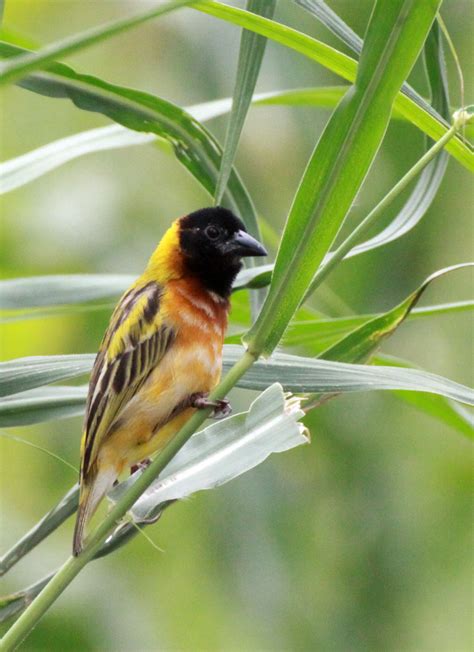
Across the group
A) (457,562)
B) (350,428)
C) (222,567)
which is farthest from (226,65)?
(457,562)

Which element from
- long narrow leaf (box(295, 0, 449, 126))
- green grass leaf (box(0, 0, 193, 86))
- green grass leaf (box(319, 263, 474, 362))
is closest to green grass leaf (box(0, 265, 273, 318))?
green grass leaf (box(319, 263, 474, 362))

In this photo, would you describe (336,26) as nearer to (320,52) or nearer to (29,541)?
(320,52)

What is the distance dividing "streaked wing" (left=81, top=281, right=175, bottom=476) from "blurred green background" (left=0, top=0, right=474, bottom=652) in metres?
1.24

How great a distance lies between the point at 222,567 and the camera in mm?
3914

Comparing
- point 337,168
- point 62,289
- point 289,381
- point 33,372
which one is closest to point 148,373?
point 62,289

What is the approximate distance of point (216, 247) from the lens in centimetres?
258

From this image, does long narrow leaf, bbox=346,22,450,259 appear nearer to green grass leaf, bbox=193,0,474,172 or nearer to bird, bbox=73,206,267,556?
green grass leaf, bbox=193,0,474,172

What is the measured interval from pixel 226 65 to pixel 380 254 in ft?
3.54

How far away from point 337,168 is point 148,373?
3.36 ft

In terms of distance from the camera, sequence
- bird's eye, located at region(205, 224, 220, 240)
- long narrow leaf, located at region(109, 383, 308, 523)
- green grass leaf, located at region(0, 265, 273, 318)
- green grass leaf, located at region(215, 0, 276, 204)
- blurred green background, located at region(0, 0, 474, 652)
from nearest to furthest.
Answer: long narrow leaf, located at region(109, 383, 308, 523) → green grass leaf, located at region(215, 0, 276, 204) → green grass leaf, located at region(0, 265, 273, 318) → bird's eye, located at region(205, 224, 220, 240) → blurred green background, located at region(0, 0, 474, 652)

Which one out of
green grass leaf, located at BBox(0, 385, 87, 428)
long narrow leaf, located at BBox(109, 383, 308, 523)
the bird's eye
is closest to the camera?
long narrow leaf, located at BBox(109, 383, 308, 523)

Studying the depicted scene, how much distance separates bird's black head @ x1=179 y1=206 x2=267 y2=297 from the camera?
2.53m

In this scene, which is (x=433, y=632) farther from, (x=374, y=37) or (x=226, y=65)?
(x=374, y=37)

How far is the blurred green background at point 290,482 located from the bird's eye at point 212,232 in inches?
42.9
